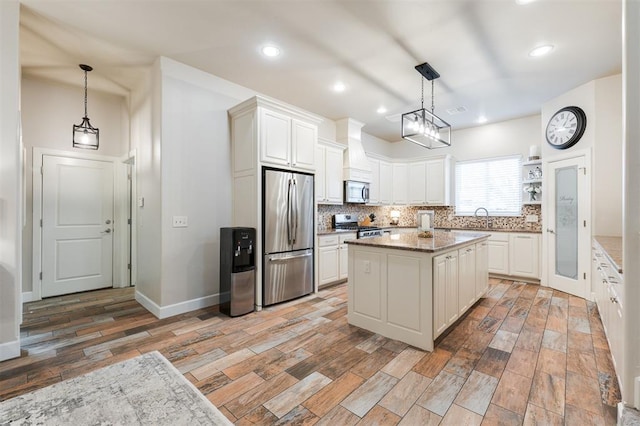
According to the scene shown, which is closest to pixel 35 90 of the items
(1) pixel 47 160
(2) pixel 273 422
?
(1) pixel 47 160

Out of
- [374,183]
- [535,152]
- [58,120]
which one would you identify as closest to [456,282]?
[374,183]

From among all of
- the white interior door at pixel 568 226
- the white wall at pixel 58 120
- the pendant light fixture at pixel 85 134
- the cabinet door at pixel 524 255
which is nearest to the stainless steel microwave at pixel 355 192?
the cabinet door at pixel 524 255

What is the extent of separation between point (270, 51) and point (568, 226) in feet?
15.8

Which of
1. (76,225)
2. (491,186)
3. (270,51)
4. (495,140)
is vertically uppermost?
(270,51)

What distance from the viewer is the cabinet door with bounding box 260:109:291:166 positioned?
362cm

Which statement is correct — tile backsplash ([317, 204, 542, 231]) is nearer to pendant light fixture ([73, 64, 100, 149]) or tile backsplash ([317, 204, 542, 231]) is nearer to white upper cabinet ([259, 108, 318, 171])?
white upper cabinet ([259, 108, 318, 171])

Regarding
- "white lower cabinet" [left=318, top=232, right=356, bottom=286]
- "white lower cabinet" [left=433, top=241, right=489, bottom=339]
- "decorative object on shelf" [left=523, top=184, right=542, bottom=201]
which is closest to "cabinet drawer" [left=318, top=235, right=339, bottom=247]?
"white lower cabinet" [left=318, top=232, right=356, bottom=286]

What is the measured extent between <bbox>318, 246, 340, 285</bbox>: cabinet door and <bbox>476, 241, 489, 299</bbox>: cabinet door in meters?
2.02

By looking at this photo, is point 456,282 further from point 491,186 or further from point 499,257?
point 491,186

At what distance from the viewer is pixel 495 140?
564 centimetres

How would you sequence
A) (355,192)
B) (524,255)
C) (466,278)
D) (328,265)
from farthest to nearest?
1. (355,192)
2. (524,255)
3. (328,265)
4. (466,278)

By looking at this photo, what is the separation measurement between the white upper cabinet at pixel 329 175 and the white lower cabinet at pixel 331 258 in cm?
74

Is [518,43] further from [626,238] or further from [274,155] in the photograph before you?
[274,155]

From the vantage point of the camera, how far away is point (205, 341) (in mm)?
2717
